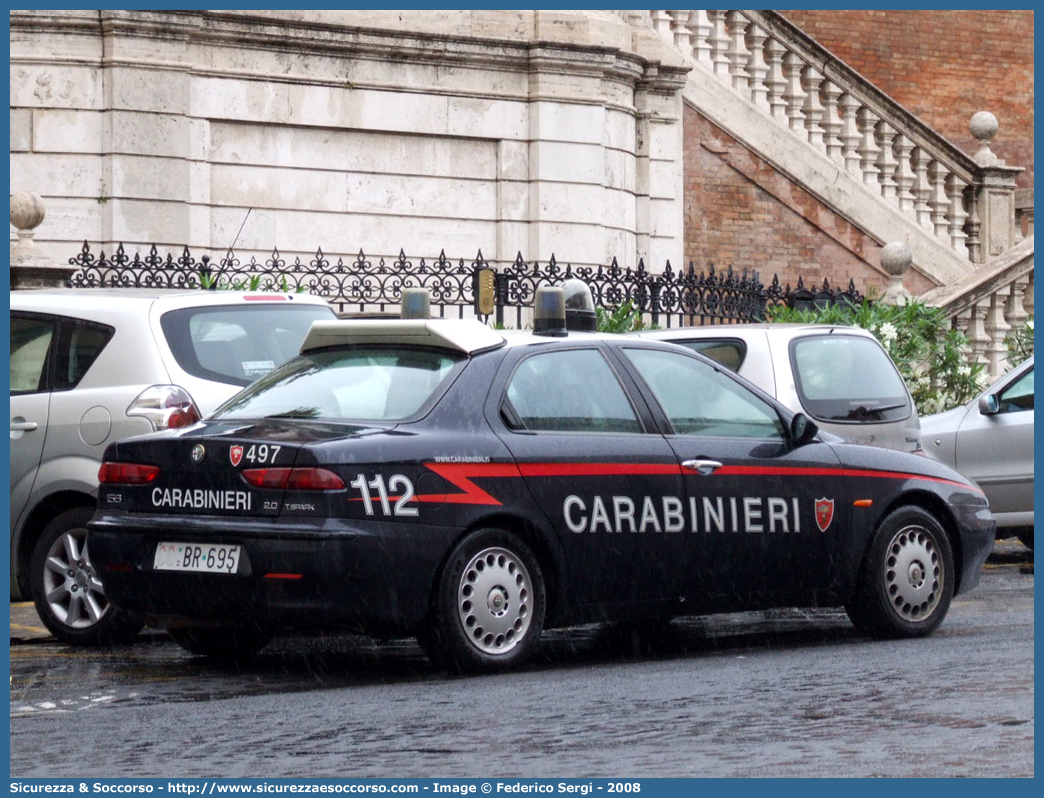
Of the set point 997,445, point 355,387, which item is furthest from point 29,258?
point 355,387

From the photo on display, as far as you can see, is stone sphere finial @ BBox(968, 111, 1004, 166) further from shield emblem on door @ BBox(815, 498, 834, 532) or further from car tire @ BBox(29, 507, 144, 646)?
car tire @ BBox(29, 507, 144, 646)

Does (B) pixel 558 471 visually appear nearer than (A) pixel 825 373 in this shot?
Yes

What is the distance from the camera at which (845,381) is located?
37.2ft

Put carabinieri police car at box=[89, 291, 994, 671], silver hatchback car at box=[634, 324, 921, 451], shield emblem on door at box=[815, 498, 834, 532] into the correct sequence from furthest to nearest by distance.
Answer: silver hatchback car at box=[634, 324, 921, 451], shield emblem on door at box=[815, 498, 834, 532], carabinieri police car at box=[89, 291, 994, 671]

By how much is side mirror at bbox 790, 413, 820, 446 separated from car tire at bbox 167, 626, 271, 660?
2515 millimetres

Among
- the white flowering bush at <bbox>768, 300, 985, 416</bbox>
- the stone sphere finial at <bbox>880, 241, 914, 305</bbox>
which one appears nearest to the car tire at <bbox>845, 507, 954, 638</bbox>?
the white flowering bush at <bbox>768, 300, 985, 416</bbox>

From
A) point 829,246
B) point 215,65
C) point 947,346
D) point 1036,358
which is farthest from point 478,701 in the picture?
point 829,246

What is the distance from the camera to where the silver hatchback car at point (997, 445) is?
1332 cm

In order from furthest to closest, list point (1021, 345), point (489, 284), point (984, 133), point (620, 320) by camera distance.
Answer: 1. point (984, 133)
2. point (1021, 345)
3. point (489, 284)
4. point (620, 320)

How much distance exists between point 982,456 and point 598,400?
225 inches

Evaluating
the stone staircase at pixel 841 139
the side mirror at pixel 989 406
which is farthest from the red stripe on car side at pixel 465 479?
the stone staircase at pixel 841 139

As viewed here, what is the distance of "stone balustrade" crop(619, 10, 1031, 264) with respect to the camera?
23.4 meters

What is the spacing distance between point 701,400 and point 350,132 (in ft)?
39.7

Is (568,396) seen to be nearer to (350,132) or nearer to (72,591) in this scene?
(72,591)
